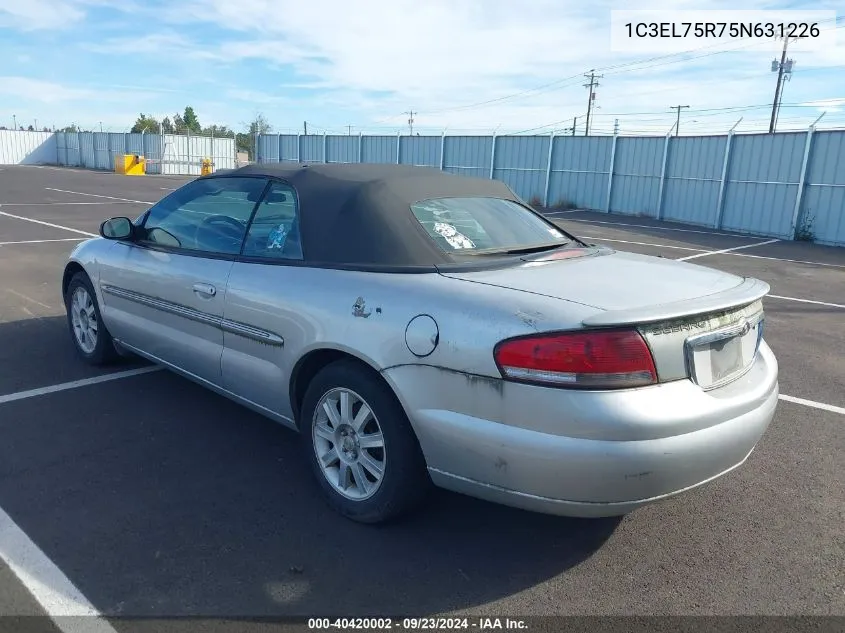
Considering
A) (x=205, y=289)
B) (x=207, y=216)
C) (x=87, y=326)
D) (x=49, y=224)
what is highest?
(x=207, y=216)

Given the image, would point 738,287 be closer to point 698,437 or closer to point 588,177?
point 698,437

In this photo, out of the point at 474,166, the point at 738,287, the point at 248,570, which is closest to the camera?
the point at 248,570

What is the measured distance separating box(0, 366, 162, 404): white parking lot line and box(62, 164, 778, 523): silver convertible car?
3.03 feet

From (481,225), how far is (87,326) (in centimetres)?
336

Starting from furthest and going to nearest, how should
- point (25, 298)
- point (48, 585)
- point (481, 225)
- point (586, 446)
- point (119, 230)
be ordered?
point (25, 298) → point (119, 230) → point (481, 225) → point (48, 585) → point (586, 446)

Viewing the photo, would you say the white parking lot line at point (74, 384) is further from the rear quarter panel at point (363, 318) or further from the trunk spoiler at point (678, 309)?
the trunk spoiler at point (678, 309)

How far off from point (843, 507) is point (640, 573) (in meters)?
1.34

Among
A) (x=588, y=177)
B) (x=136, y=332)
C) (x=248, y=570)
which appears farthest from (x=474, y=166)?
(x=248, y=570)

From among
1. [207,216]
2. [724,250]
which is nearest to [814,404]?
[207,216]

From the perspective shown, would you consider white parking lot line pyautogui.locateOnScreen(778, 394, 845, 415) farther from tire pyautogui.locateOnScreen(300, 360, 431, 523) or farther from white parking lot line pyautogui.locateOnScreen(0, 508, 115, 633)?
white parking lot line pyautogui.locateOnScreen(0, 508, 115, 633)

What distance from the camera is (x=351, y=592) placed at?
2721mm

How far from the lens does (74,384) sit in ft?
16.1

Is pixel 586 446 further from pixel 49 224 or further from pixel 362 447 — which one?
pixel 49 224

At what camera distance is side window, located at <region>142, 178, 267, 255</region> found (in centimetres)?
402
